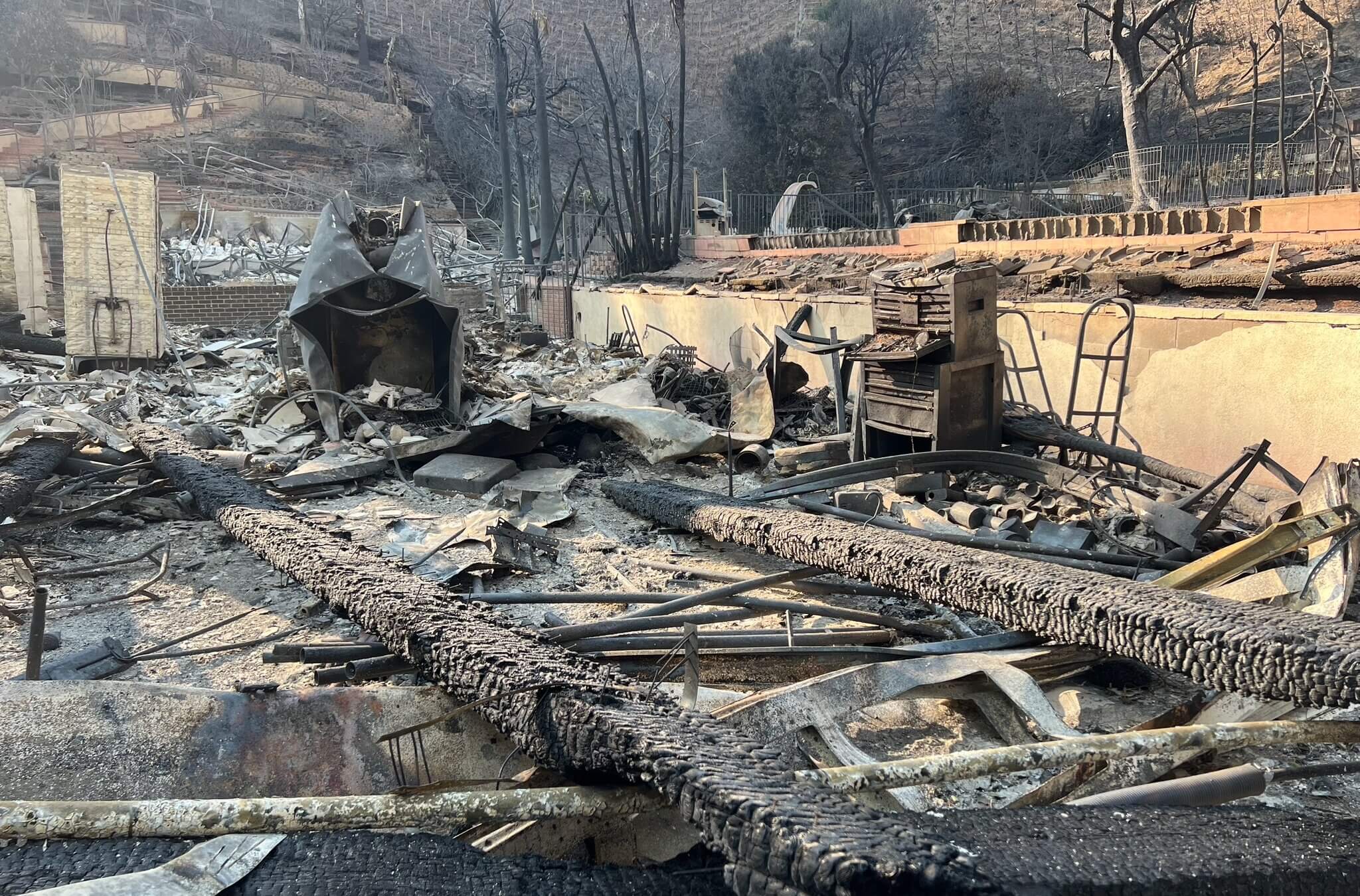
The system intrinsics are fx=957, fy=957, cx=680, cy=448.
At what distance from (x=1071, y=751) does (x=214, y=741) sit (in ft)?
8.09

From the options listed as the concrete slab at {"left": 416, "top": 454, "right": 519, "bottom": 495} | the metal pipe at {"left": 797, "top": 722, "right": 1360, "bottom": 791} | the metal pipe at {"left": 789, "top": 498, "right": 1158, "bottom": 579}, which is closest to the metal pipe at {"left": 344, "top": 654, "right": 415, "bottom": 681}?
the metal pipe at {"left": 797, "top": 722, "right": 1360, "bottom": 791}

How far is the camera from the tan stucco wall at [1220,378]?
5.71 metres

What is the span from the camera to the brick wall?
58.9 ft

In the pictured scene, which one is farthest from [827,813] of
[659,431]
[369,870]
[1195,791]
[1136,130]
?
[1136,130]

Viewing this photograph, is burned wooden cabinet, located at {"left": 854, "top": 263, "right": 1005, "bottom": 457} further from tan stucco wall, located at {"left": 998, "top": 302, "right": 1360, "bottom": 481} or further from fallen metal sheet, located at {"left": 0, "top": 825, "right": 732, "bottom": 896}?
fallen metal sheet, located at {"left": 0, "top": 825, "right": 732, "bottom": 896}

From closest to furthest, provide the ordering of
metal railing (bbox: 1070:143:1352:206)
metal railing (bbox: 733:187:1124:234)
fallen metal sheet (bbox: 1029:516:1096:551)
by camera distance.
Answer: fallen metal sheet (bbox: 1029:516:1096:551) → metal railing (bbox: 1070:143:1352:206) → metal railing (bbox: 733:187:1124:234)

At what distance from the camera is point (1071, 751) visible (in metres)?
2.41

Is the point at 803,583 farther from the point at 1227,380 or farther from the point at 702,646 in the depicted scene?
the point at 1227,380

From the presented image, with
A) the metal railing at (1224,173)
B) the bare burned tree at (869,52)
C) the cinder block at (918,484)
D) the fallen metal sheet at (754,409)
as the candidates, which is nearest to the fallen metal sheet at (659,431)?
the fallen metal sheet at (754,409)

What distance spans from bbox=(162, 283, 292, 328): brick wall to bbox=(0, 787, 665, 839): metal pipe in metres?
17.7

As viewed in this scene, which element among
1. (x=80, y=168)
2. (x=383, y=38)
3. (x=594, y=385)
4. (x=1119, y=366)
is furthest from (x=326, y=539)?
(x=383, y=38)

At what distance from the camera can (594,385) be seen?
11.0m

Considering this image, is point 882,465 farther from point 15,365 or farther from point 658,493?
point 15,365

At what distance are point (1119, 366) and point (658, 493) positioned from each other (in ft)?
11.8
